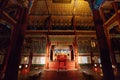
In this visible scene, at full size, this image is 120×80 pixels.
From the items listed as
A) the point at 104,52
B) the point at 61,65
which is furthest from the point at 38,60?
the point at 104,52

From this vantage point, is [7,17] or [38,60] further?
[38,60]

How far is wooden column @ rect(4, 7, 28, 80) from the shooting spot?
383 centimetres

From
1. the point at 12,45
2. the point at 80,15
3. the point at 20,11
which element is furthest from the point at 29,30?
the point at 12,45

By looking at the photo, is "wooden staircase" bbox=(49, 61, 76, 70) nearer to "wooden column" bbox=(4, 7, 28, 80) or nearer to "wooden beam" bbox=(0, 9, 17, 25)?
"wooden column" bbox=(4, 7, 28, 80)

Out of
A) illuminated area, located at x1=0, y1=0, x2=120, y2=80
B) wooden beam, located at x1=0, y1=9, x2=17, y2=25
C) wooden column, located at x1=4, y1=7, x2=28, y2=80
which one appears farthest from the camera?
illuminated area, located at x1=0, y1=0, x2=120, y2=80

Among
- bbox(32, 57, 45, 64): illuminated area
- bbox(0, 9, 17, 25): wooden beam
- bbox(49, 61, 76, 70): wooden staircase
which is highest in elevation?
bbox(0, 9, 17, 25): wooden beam

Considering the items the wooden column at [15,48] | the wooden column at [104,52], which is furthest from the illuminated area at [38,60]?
the wooden column at [104,52]

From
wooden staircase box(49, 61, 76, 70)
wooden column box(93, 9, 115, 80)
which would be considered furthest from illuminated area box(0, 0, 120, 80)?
wooden column box(93, 9, 115, 80)

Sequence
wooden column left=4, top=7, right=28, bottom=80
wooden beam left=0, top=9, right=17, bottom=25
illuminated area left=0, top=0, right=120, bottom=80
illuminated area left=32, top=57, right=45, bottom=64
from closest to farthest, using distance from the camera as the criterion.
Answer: wooden column left=4, top=7, right=28, bottom=80 → wooden beam left=0, top=9, right=17, bottom=25 → illuminated area left=0, top=0, right=120, bottom=80 → illuminated area left=32, top=57, right=45, bottom=64

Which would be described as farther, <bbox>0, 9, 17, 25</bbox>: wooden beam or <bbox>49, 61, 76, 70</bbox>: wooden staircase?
<bbox>49, 61, 76, 70</bbox>: wooden staircase

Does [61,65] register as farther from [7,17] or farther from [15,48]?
[7,17]

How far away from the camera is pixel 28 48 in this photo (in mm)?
11547

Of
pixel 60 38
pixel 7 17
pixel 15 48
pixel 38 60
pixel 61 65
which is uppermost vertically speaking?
pixel 60 38

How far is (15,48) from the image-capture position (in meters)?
4.24
